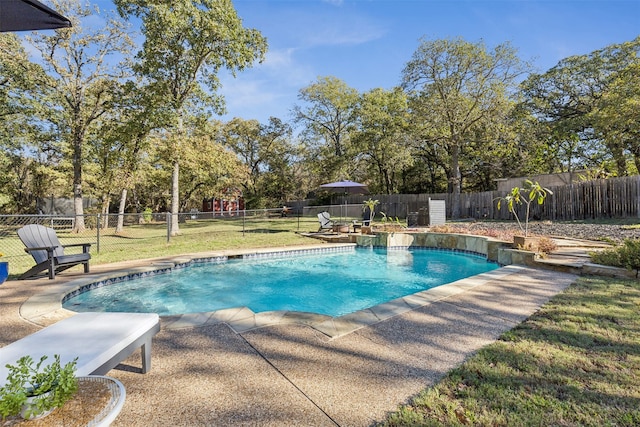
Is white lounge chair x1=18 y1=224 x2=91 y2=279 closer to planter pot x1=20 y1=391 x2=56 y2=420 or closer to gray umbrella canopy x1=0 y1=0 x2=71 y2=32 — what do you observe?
gray umbrella canopy x1=0 y1=0 x2=71 y2=32

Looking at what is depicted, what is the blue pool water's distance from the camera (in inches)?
201

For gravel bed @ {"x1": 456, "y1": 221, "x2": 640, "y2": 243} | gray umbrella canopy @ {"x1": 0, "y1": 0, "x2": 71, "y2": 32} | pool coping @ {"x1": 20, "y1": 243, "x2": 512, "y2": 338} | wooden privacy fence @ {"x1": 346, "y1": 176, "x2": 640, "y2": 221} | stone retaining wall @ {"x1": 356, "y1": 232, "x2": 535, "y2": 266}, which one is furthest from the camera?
wooden privacy fence @ {"x1": 346, "y1": 176, "x2": 640, "y2": 221}

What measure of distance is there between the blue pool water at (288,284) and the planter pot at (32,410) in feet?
12.2

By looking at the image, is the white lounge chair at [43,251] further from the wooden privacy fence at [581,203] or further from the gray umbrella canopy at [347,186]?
the wooden privacy fence at [581,203]

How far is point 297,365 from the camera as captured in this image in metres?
2.32

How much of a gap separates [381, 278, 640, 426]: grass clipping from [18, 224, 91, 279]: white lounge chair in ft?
18.8

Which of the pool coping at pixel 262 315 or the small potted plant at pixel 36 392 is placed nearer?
the small potted plant at pixel 36 392

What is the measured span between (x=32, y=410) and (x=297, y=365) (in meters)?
1.52

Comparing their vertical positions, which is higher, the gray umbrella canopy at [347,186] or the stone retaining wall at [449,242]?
the gray umbrella canopy at [347,186]

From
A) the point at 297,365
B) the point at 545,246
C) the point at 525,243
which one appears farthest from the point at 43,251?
the point at 545,246

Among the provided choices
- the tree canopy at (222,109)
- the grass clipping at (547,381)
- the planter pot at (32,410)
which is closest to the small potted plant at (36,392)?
the planter pot at (32,410)

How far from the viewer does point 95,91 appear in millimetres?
14711

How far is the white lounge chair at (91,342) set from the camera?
166 centimetres

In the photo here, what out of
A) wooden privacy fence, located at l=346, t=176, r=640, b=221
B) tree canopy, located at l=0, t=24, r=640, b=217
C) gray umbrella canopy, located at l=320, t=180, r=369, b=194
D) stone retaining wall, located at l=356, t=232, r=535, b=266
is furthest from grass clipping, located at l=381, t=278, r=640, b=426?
tree canopy, located at l=0, t=24, r=640, b=217
